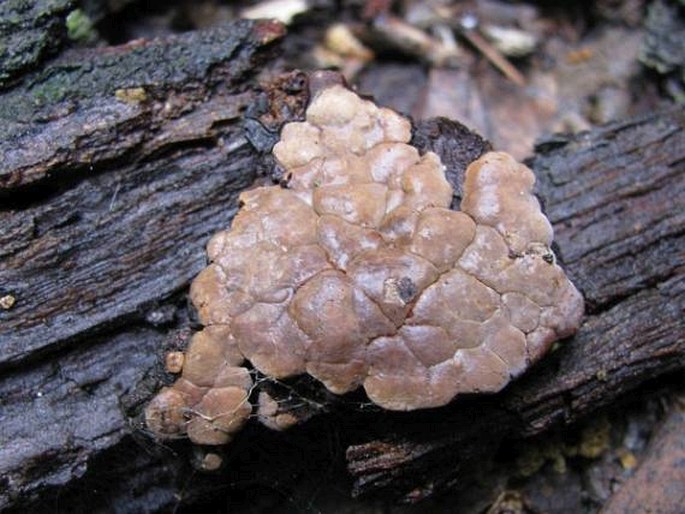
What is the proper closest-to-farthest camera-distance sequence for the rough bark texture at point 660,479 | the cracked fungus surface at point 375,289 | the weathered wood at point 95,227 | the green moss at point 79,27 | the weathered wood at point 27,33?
1. the cracked fungus surface at point 375,289
2. the weathered wood at point 95,227
3. the weathered wood at point 27,33
4. the rough bark texture at point 660,479
5. the green moss at point 79,27

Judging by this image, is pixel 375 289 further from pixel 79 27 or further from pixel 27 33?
pixel 79 27

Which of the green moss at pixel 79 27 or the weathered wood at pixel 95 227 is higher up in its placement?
the green moss at pixel 79 27

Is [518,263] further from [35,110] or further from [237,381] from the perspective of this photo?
[35,110]

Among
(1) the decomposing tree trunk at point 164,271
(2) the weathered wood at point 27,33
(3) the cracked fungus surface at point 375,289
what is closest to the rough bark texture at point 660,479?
(1) the decomposing tree trunk at point 164,271

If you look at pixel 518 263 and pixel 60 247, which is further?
pixel 60 247

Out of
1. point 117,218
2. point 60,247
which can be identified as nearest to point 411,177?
point 117,218

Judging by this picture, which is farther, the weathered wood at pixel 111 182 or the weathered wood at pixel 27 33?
the weathered wood at pixel 27 33

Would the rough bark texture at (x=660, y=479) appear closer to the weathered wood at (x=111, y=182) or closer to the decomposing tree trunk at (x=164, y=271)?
the decomposing tree trunk at (x=164, y=271)
